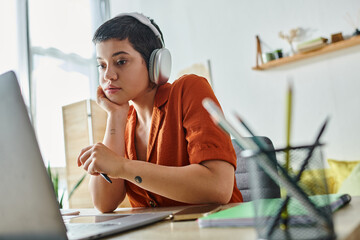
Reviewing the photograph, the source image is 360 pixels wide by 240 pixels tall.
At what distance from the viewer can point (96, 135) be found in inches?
140

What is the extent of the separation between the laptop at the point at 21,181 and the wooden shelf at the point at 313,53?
2864 millimetres

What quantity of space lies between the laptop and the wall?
242 cm

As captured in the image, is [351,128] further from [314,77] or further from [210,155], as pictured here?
[210,155]

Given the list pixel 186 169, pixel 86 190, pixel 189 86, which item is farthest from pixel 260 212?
pixel 86 190

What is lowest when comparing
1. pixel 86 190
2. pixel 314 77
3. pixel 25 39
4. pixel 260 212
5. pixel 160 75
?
pixel 86 190

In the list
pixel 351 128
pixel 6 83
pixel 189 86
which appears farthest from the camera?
pixel 351 128

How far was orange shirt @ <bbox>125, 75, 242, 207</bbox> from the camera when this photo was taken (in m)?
1.04

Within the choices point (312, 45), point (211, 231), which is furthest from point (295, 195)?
point (312, 45)

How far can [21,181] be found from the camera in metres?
0.47

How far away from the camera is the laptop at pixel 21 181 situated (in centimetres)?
45

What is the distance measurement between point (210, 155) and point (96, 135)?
9.02ft

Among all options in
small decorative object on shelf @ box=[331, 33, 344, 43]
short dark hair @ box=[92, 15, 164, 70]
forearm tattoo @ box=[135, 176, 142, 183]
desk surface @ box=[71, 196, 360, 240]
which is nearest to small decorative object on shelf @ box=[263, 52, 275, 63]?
small decorative object on shelf @ box=[331, 33, 344, 43]

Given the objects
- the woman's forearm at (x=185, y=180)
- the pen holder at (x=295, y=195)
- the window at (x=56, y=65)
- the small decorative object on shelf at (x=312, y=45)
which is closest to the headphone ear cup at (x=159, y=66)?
the woman's forearm at (x=185, y=180)

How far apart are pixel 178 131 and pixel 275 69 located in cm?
235
